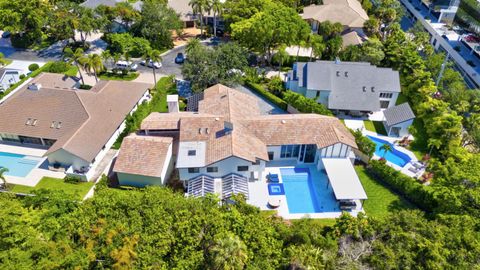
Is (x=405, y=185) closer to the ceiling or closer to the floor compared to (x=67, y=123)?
closer to the floor

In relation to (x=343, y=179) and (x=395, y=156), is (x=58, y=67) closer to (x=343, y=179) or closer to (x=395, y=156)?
(x=343, y=179)

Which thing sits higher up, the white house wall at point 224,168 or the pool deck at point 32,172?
the white house wall at point 224,168

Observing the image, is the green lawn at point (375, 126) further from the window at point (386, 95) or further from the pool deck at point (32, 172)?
the pool deck at point (32, 172)

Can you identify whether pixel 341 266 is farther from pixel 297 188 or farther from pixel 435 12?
pixel 435 12

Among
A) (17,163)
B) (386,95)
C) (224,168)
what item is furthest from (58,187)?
(386,95)

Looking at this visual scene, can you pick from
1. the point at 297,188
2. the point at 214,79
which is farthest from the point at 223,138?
the point at 214,79

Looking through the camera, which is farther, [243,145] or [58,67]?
[58,67]

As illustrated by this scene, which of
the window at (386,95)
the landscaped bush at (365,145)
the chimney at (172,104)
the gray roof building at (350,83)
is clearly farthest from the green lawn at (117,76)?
the window at (386,95)
